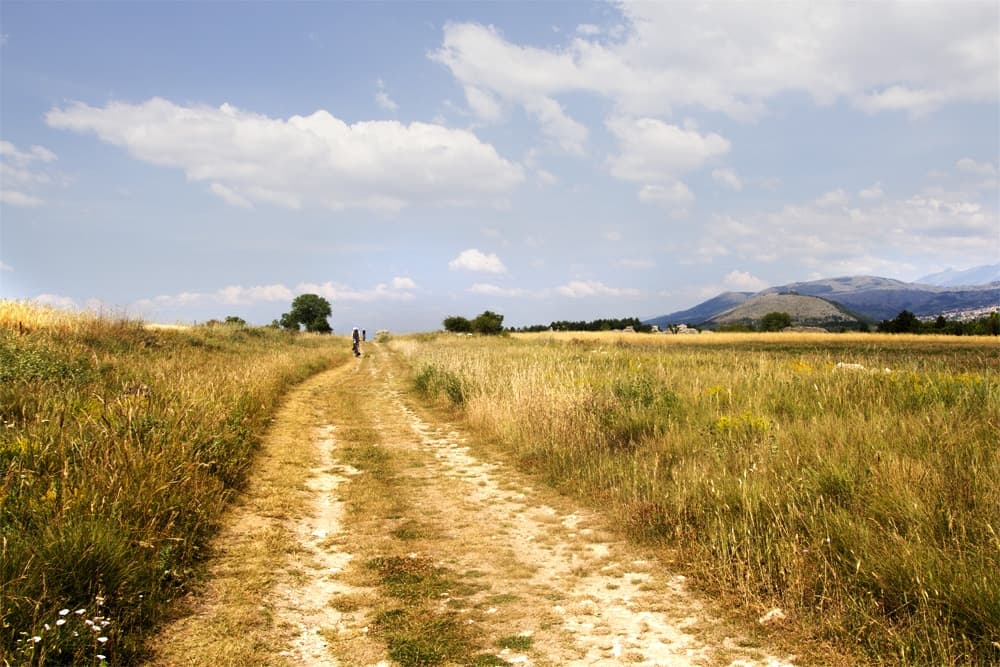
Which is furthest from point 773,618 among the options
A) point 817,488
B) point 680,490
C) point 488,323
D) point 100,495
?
point 488,323

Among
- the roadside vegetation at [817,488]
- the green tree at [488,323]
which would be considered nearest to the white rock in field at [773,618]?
the roadside vegetation at [817,488]

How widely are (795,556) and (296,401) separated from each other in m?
14.0

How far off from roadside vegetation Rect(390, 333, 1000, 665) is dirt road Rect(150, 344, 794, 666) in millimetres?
582

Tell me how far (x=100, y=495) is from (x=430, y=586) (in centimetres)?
319

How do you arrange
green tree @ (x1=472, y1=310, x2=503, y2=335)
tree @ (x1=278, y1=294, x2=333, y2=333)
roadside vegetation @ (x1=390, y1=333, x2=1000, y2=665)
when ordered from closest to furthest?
1. roadside vegetation @ (x1=390, y1=333, x2=1000, y2=665)
2. green tree @ (x1=472, y1=310, x2=503, y2=335)
3. tree @ (x1=278, y1=294, x2=333, y2=333)

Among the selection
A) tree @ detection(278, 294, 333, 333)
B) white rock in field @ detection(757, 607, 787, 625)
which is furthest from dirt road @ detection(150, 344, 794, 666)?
tree @ detection(278, 294, 333, 333)

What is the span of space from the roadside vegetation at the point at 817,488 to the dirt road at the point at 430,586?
0.58m

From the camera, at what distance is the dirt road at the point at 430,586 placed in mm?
3691

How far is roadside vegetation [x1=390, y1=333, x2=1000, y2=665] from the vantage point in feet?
11.9

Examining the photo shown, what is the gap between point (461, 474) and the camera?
8609 millimetres

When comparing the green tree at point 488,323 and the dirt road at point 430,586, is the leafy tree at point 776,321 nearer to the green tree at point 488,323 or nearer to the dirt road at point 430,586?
the green tree at point 488,323

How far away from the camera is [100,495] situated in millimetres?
4941

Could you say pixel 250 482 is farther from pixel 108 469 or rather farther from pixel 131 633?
pixel 131 633

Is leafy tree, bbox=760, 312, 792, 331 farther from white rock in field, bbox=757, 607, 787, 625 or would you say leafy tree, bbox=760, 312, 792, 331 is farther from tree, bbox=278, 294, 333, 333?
white rock in field, bbox=757, 607, 787, 625
